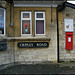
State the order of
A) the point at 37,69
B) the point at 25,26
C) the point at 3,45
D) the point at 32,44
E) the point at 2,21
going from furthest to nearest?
the point at 25,26 → the point at 32,44 → the point at 2,21 → the point at 3,45 → the point at 37,69

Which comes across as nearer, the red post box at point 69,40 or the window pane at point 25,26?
the window pane at point 25,26

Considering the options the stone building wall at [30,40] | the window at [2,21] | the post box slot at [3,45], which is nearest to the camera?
the post box slot at [3,45]

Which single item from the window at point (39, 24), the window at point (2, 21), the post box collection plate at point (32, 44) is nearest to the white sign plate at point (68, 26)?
the window at point (39, 24)

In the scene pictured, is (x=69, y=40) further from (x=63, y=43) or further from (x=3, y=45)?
(x=3, y=45)

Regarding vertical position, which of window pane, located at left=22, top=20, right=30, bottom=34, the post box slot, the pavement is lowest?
the pavement

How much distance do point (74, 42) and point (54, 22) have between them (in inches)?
93.4

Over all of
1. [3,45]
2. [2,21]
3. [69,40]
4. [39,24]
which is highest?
[2,21]

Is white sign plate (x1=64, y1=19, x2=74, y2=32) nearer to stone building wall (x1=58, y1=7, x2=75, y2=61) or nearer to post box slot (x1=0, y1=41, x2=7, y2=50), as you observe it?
stone building wall (x1=58, y1=7, x2=75, y2=61)

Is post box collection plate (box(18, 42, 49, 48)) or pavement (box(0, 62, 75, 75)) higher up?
post box collection plate (box(18, 42, 49, 48))

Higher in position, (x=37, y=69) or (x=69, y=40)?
(x=69, y=40)

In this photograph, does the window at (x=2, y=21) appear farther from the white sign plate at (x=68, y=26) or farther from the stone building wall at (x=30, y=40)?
the white sign plate at (x=68, y=26)

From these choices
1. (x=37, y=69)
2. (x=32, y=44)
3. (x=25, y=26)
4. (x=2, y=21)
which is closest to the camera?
(x=37, y=69)

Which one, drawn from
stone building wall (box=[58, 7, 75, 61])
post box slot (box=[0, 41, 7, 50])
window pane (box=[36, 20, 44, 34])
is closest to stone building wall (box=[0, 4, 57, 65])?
window pane (box=[36, 20, 44, 34])

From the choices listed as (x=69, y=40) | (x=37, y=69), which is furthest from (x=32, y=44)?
(x=69, y=40)
